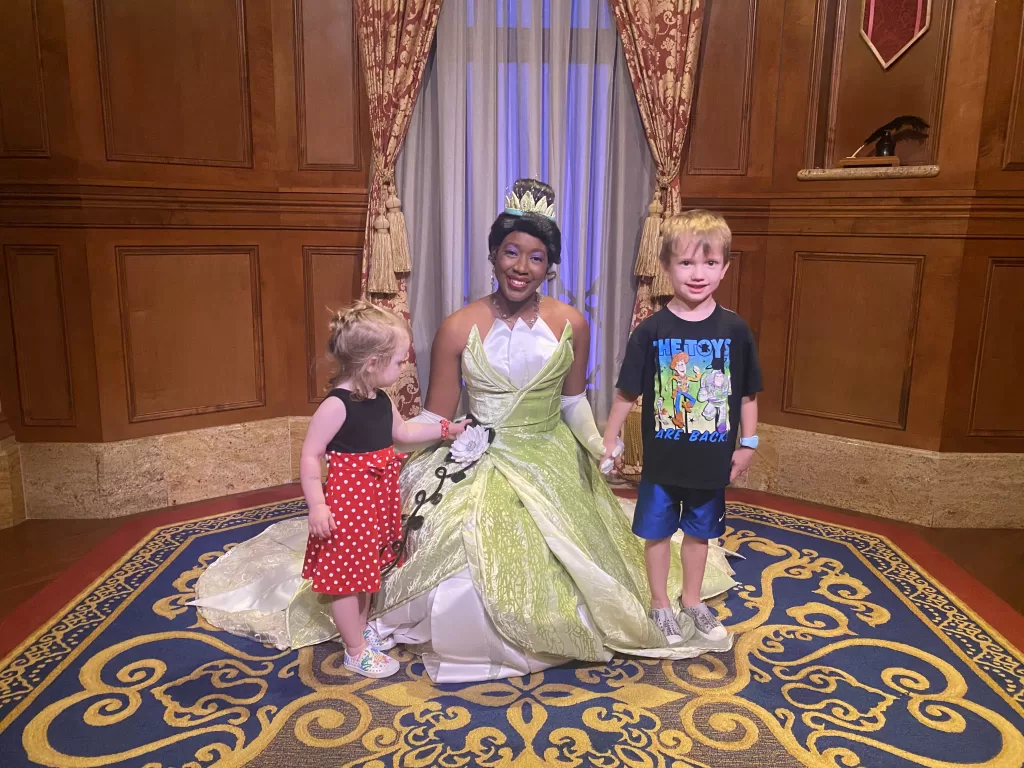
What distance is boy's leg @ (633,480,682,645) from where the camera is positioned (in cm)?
243

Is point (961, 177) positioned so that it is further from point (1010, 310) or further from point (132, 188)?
point (132, 188)

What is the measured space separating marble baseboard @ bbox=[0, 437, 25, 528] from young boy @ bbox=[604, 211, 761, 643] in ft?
9.43

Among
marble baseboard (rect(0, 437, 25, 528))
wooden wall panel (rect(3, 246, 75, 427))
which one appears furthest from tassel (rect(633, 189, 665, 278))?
marble baseboard (rect(0, 437, 25, 528))

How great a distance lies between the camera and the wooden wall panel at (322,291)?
13.4 ft

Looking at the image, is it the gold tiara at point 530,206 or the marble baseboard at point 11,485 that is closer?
the gold tiara at point 530,206

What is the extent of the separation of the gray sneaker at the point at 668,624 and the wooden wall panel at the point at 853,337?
6.20 feet

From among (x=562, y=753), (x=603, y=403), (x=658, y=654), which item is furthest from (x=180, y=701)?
(x=603, y=403)

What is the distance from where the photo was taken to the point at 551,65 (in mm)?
3787

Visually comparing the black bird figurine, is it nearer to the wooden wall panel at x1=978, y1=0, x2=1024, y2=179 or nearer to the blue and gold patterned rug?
the wooden wall panel at x1=978, y1=0, x2=1024, y2=179

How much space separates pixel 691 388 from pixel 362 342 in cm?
98

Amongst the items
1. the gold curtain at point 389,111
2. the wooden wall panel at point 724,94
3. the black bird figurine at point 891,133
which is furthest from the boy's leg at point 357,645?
the black bird figurine at point 891,133

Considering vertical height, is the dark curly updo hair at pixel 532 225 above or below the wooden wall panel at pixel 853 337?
above

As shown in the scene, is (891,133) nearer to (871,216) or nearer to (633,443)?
(871,216)

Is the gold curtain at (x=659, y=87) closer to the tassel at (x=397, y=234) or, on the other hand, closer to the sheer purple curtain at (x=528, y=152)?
the sheer purple curtain at (x=528, y=152)
